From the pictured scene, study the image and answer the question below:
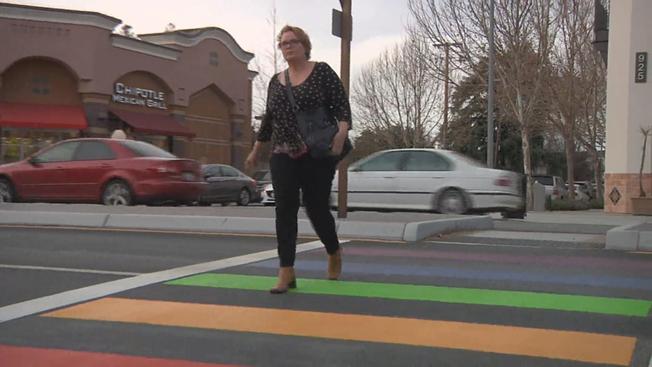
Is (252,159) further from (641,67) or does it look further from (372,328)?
(641,67)

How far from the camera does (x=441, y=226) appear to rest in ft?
29.4

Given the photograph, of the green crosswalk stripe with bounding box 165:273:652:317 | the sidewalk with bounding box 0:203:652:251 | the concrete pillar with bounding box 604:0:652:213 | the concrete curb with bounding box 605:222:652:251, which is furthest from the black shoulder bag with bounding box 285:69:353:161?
the concrete pillar with bounding box 604:0:652:213

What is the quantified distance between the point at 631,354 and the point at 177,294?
301cm

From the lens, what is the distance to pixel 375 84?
1555 inches

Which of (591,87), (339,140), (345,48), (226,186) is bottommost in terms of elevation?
(226,186)

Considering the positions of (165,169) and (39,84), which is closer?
(165,169)

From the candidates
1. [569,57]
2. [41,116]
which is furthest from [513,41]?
[41,116]

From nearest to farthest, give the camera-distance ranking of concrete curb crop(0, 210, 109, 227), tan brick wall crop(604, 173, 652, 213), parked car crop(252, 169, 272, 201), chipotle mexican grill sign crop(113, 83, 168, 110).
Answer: concrete curb crop(0, 210, 109, 227) < tan brick wall crop(604, 173, 652, 213) < parked car crop(252, 169, 272, 201) < chipotle mexican grill sign crop(113, 83, 168, 110)

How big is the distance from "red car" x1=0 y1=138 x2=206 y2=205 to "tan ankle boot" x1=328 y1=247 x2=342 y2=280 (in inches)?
282

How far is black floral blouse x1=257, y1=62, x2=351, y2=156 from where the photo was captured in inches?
195

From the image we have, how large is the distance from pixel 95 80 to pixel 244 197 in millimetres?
8871

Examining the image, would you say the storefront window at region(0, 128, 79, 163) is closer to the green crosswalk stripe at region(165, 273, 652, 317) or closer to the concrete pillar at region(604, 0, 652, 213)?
the concrete pillar at region(604, 0, 652, 213)

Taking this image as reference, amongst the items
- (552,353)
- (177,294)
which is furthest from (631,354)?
(177,294)

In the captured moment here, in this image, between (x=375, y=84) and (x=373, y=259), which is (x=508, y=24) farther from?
(x=373, y=259)
